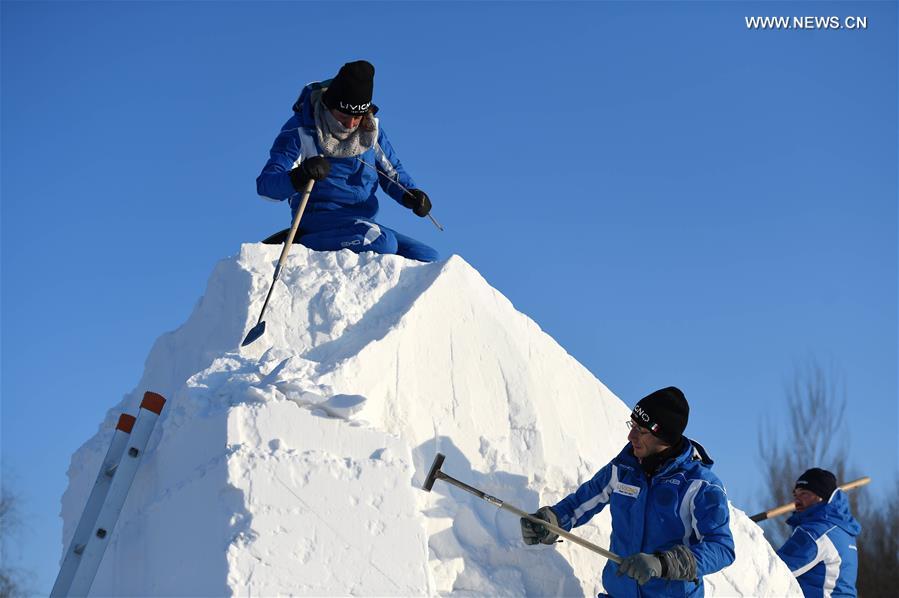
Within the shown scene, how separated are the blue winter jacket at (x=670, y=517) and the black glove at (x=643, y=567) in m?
0.18

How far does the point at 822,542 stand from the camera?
581cm

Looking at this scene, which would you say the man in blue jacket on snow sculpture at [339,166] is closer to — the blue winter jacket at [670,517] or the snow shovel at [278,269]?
the snow shovel at [278,269]

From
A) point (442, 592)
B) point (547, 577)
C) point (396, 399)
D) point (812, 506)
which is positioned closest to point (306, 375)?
point (396, 399)

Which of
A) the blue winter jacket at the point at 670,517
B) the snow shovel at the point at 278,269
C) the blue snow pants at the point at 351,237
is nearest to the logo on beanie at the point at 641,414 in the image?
the blue winter jacket at the point at 670,517

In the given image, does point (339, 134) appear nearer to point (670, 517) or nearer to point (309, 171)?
point (309, 171)

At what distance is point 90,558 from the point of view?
4012 mm

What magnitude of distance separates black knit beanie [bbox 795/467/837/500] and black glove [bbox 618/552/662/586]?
7.97 ft

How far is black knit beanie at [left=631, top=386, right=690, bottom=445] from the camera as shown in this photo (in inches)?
167

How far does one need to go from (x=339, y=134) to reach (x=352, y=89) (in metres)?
0.31

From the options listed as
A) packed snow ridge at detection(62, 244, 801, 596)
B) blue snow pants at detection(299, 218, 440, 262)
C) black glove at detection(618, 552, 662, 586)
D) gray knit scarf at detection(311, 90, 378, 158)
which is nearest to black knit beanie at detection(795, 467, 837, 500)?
packed snow ridge at detection(62, 244, 801, 596)

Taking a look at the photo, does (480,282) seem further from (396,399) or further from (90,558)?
(90,558)

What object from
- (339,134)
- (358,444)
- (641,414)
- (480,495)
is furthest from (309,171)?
(641,414)

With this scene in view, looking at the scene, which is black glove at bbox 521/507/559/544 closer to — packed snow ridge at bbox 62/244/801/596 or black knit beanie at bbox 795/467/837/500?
packed snow ridge at bbox 62/244/801/596

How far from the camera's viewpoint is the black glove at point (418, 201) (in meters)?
6.06
